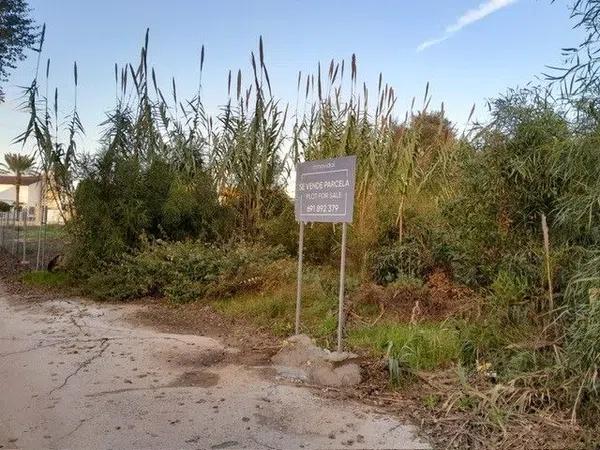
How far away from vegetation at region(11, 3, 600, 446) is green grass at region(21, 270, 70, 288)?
29 cm

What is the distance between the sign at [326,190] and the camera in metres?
5.20

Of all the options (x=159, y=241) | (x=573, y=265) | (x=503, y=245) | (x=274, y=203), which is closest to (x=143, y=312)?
(x=159, y=241)

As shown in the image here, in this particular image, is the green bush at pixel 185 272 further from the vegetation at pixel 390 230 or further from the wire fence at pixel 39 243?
the wire fence at pixel 39 243

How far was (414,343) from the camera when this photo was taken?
16.8ft

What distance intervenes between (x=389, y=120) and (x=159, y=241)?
4.36 meters

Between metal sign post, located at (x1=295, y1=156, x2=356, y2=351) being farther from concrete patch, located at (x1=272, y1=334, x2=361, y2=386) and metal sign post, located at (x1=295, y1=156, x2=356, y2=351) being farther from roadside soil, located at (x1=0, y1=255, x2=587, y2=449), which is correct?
roadside soil, located at (x1=0, y1=255, x2=587, y2=449)

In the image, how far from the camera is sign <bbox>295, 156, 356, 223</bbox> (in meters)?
5.20

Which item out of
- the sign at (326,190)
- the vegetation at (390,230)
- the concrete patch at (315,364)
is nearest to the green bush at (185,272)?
the vegetation at (390,230)

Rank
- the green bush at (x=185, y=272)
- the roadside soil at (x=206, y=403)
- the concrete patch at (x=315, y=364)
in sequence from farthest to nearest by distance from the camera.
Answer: the green bush at (x=185, y=272) → the concrete patch at (x=315, y=364) → the roadside soil at (x=206, y=403)

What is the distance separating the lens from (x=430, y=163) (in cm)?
880

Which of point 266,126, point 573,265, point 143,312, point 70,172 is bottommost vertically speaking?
point 143,312

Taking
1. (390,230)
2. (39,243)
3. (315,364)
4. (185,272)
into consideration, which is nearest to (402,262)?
(390,230)

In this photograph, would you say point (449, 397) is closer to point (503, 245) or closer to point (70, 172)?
point (503, 245)

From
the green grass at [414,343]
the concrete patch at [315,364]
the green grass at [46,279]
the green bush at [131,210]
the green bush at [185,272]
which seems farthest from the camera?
the green grass at [46,279]
